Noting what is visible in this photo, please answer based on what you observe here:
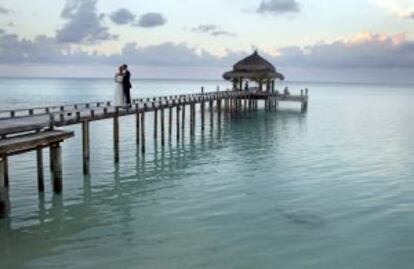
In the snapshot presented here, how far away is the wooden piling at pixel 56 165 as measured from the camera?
17.5 m

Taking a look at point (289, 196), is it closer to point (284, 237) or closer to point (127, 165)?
point (284, 237)

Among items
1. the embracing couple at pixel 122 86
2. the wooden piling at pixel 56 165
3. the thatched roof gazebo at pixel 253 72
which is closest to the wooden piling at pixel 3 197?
the wooden piling at pixel 56 165

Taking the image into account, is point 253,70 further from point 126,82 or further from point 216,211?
point 216,211

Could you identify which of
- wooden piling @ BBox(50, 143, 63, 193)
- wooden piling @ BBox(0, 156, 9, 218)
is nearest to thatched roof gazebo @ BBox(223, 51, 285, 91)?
wooden piling @ BBox(50, 143, 63, 193)

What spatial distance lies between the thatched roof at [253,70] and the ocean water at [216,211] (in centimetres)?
2710

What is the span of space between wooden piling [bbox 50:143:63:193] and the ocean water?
386 millimetres

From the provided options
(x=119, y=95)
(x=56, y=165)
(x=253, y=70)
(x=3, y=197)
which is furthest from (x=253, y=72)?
Answer: (x=3, y=197)

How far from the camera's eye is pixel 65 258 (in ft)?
39.6

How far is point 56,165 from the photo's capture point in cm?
1762

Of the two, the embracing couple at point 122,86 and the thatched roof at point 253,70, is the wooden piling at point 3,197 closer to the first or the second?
the embracing couple at point 122,86

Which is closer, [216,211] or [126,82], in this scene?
[216,211]

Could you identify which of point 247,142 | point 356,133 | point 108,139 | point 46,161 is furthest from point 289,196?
point 356,133

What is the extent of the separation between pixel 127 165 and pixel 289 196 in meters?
9.28

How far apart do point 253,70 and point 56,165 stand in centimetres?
4148
